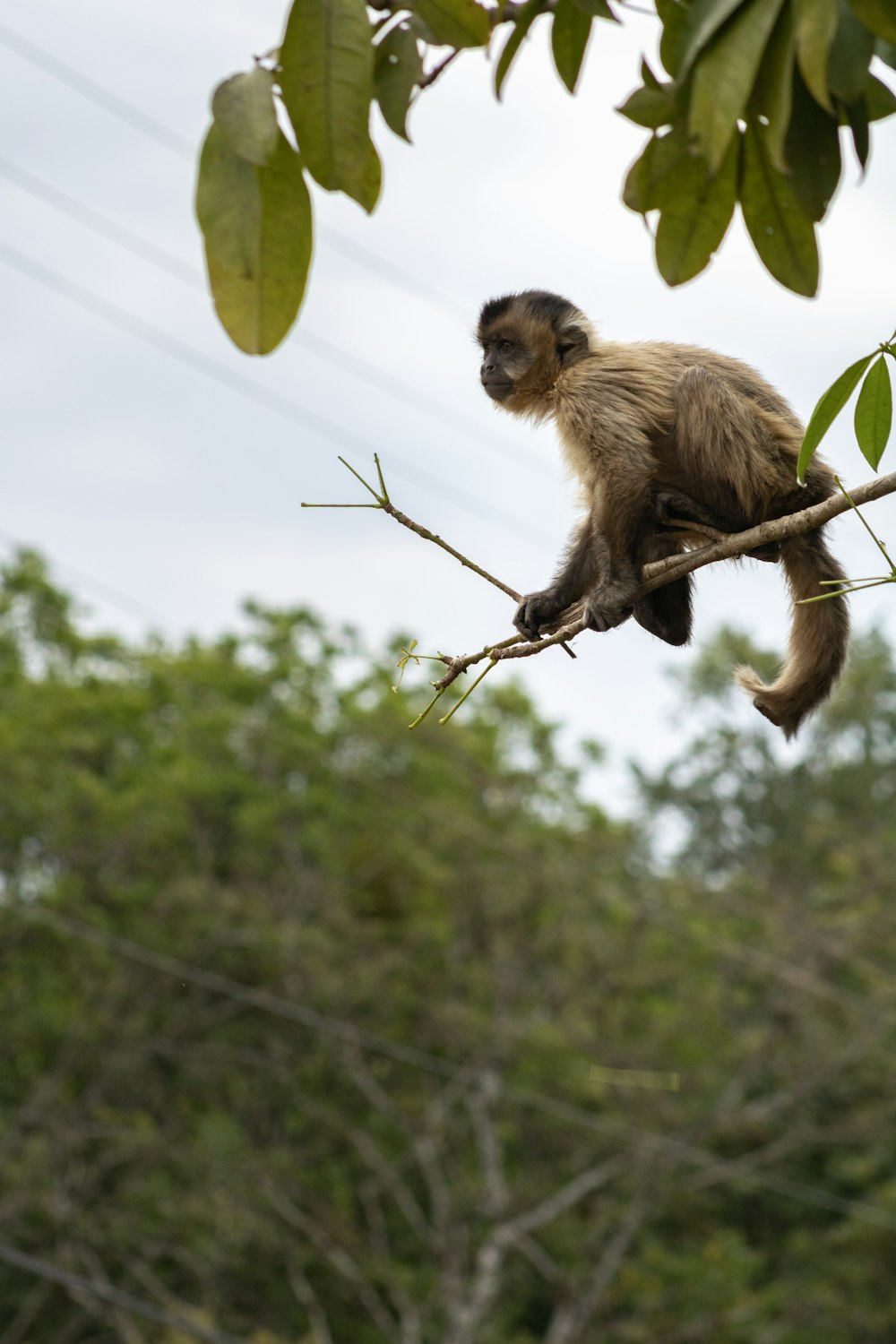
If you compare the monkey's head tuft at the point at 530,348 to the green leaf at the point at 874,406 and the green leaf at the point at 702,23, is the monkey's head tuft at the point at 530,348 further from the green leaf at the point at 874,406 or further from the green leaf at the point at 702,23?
the green leaf at the point at 702,23

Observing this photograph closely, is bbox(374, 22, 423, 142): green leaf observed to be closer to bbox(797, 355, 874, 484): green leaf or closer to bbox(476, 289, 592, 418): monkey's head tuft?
bbox(797, 355, 874, 484): green leaf

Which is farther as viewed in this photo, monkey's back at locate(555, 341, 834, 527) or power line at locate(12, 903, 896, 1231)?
power line at locate(12, 903, 896, 1231)

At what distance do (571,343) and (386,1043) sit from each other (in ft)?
66.4

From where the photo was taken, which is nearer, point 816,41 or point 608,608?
point 816,41

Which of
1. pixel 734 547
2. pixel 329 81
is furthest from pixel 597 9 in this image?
pixel 734 547

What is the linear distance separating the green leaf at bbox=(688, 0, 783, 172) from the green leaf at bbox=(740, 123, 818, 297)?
0.35 metres

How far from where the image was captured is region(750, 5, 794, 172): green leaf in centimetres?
149

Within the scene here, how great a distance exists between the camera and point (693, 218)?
6.09 ft

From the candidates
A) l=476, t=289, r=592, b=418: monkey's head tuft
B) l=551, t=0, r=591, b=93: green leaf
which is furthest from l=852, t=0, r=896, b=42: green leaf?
l=476, t=289, r=592, b=418: monkey's head tuft

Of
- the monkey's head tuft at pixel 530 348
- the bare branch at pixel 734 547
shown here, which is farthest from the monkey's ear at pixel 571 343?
the bare branch at pixel 734 547

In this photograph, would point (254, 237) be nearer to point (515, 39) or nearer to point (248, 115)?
point (248, 115)

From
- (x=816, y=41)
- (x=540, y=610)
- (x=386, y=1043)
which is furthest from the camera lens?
(x=386, y=1043)

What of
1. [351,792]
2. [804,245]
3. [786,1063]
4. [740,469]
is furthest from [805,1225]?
[804,245]

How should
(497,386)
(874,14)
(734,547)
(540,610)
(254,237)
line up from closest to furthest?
1. (874,14)
2. (254,237)
3. (734,547)
4. (540,610)
5. (497,386)
